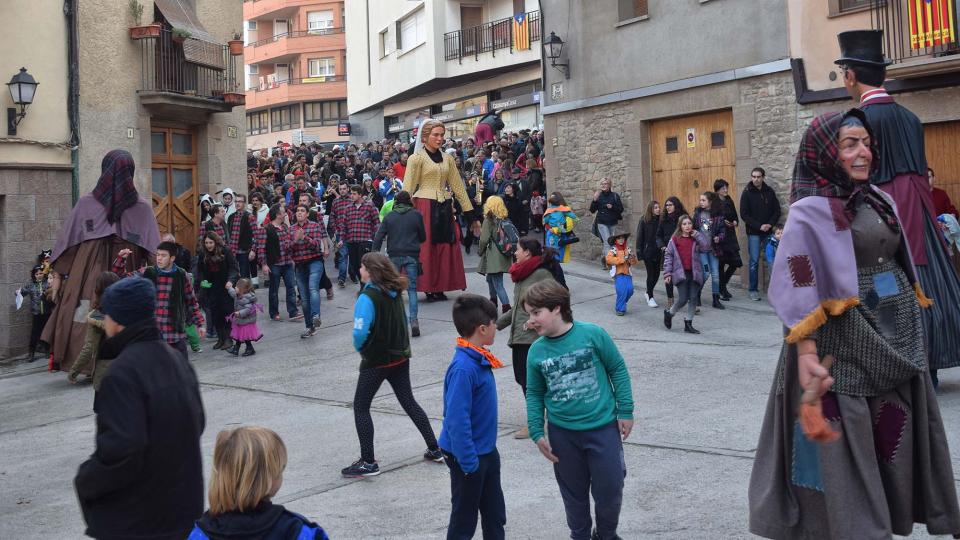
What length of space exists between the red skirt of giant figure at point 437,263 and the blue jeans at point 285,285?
6.07ft

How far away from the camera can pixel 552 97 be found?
20.2m

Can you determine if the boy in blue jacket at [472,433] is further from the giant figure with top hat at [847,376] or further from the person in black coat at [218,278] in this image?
the person in black coat at [218,278]

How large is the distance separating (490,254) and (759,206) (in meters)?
4.22

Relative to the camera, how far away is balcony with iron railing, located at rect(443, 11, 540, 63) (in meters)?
34.4

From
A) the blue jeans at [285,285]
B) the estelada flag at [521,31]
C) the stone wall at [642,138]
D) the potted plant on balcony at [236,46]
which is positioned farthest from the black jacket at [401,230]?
the estelada flag at [521,31]

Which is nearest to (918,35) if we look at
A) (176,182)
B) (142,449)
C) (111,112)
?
(111,112)

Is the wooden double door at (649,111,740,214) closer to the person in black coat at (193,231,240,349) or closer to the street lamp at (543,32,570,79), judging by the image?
the street lamp at (543,32,570,79)

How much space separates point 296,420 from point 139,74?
9858 mm

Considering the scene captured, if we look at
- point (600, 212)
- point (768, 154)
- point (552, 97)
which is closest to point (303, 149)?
point (552, 97)

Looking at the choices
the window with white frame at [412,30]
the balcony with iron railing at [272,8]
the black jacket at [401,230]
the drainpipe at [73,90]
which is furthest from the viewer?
the balcony with iron railing at [272,8]

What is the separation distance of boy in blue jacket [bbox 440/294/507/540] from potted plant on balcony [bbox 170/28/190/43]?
13.5 m

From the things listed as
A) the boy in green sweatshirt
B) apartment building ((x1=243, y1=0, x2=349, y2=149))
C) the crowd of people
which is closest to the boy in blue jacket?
the crowd of people

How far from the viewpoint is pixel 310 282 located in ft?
47.0

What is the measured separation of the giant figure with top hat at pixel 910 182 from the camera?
632cm
